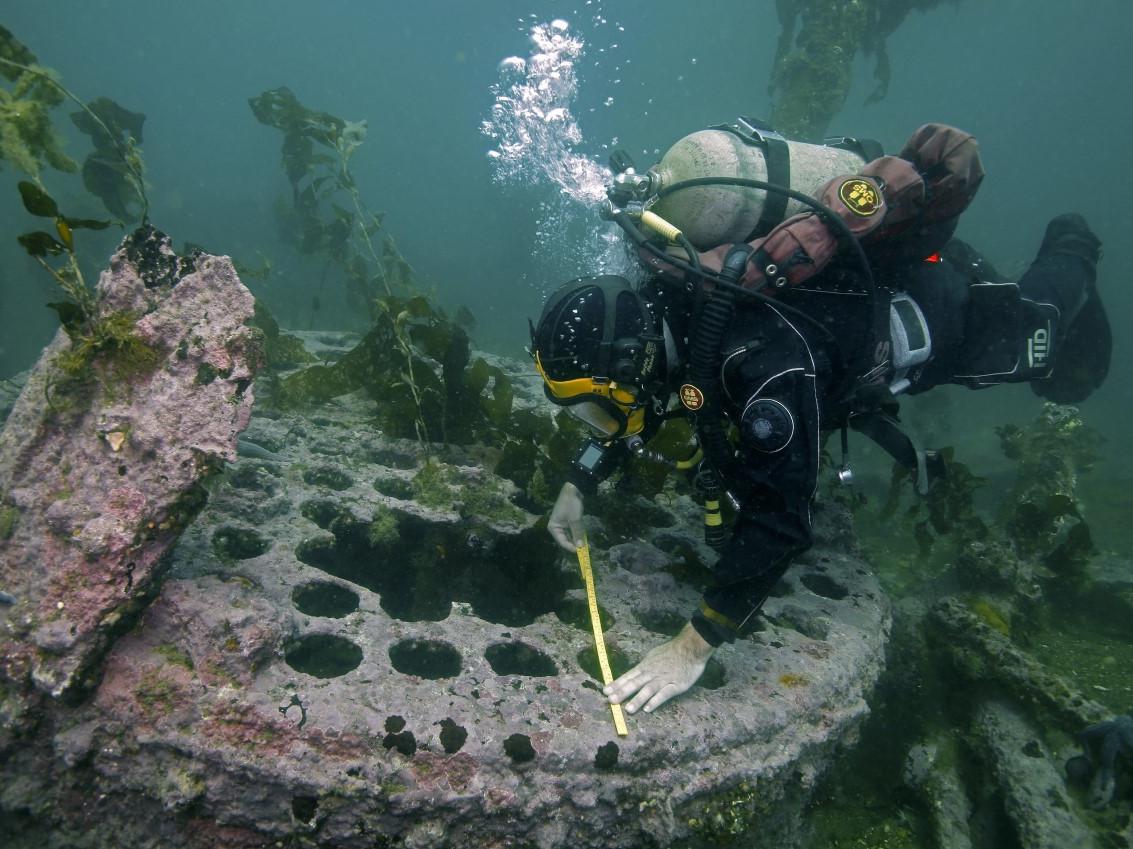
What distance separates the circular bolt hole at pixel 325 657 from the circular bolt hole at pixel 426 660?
0.68 ft

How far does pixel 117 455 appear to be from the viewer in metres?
2.29

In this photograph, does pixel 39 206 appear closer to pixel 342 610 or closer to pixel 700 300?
pixel 342 610

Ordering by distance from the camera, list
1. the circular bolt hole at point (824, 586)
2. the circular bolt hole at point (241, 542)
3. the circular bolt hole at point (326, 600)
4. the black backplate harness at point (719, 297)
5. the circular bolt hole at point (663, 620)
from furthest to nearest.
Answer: the circular bolt hole at point (824, 586), the circular bolt hole at point (663, 620), the circular bolt hole at point (241, 542), the circular bolt hole at point (326, 600), the black backplate harness at point (719, 297)

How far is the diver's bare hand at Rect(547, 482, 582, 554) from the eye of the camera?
130 inches

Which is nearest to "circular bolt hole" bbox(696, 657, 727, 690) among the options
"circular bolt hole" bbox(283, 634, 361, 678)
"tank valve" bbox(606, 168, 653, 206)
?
"circular bolt hole" bbox(283, 634, 361, 678)

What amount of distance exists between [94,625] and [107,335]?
1.17 m

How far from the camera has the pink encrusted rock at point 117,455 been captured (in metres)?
2.15

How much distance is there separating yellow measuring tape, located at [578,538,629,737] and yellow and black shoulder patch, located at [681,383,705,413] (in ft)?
3.74

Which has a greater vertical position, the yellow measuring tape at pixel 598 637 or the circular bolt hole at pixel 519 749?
the yellow measuring tape at pixel 598 637

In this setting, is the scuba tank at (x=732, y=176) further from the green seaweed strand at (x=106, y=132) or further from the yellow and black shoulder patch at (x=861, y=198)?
the green seaweed strand at (x=106, y=132)

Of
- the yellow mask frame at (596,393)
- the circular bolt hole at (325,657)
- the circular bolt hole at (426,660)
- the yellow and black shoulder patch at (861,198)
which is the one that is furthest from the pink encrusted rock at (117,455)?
the yellow and black shoulder patch at (861,198)

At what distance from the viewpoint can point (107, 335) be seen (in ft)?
7.77

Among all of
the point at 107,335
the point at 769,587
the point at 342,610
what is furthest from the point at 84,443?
the point at 769,587

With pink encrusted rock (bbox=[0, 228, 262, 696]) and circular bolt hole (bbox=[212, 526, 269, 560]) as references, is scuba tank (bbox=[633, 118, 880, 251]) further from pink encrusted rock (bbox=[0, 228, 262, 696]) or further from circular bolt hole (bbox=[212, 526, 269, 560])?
circular bolt hole (bbox=[212, 526, 269, 560])
